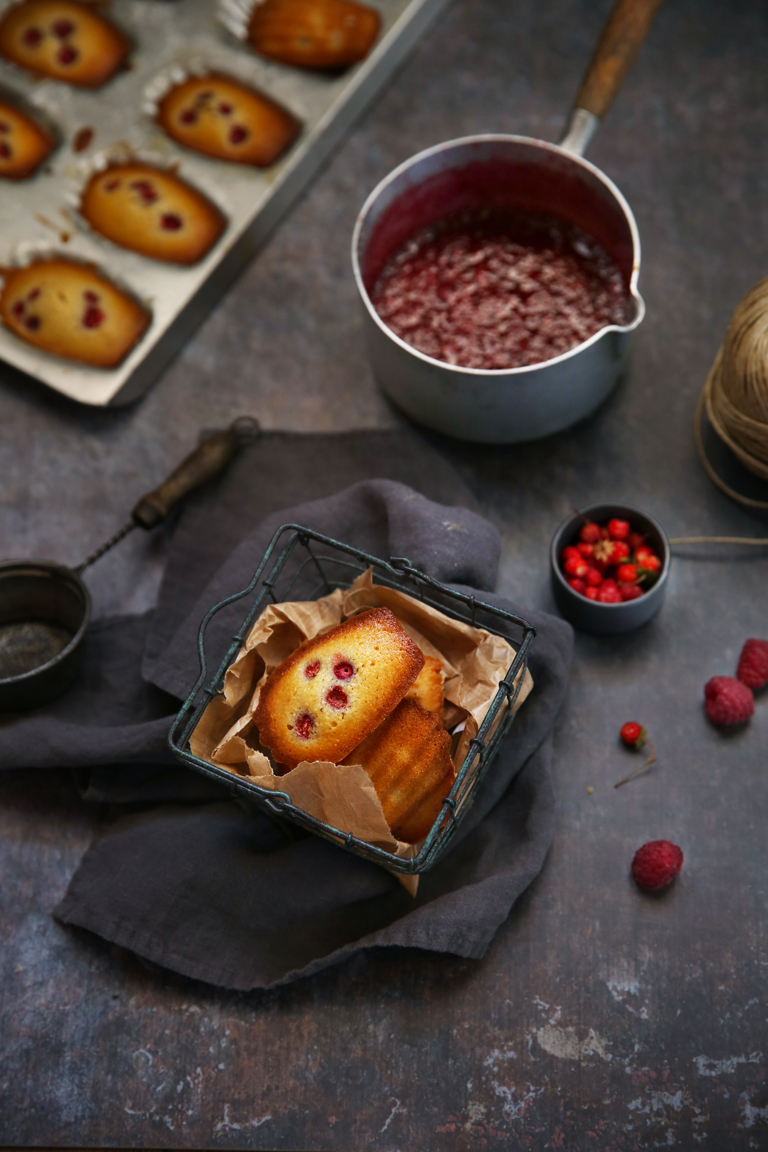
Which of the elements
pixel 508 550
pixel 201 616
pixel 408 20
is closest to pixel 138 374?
pixel 201 616

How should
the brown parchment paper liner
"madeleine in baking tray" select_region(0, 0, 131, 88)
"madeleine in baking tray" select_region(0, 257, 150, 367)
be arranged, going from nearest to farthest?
1. the brown parchment paper liner
2. "madeleine in baking tray" select_region(0, 257, 150, 367)
3. "madeleine in baking tray" select_region(0, 0, 131, 88)

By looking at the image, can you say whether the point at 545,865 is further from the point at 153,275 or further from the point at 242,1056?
the point at 153,275

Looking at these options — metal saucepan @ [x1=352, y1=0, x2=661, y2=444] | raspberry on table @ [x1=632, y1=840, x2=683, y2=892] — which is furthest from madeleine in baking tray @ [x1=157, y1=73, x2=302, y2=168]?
raspberry on table @ [x1=632, y1=840, x2=683, y2=892]

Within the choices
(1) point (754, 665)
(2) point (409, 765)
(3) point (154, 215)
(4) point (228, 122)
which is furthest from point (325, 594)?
(4) point (228, 122)

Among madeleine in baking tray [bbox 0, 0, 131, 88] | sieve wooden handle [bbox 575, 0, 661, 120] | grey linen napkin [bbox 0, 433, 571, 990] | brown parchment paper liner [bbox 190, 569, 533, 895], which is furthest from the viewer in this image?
madeleine in baking tray [bbox 0, 0, 131, 88]

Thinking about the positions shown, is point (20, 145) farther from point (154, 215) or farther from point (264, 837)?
point (264, 837)

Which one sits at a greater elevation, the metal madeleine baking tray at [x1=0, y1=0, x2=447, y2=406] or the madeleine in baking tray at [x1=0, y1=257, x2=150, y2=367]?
the metal madeleine baking tray at [x1=0, y1=0, x2=447, y2=406]

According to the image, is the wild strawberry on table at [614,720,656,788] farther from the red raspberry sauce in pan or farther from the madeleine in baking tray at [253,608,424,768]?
the red raspberry sauce in pan
